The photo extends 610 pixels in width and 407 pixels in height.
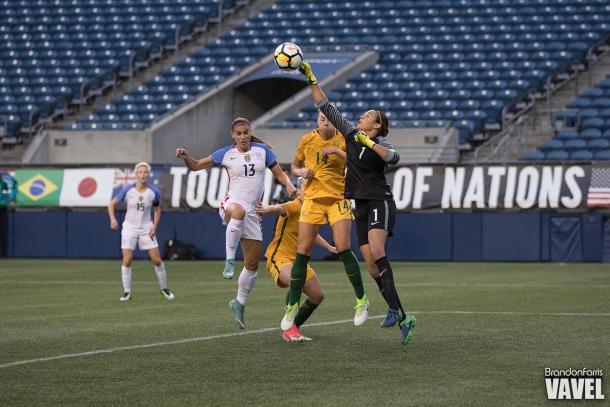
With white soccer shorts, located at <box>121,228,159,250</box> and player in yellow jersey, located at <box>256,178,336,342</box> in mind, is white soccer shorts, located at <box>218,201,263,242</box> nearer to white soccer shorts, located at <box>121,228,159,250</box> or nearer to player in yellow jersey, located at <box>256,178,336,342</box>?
player in yellow jersey, located at <box>256,178,336,342</box>

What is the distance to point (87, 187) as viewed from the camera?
3375 cm

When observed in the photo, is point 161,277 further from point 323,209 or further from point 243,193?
point 323,209

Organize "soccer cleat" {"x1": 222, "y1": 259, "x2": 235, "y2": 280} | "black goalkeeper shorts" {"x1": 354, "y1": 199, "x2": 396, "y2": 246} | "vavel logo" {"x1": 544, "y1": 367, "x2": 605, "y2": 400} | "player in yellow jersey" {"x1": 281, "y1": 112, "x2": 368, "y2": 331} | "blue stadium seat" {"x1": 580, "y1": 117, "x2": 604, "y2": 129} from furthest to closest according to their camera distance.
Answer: "blue stadium seat" {"x1": 580, "y1": 117, "x2": 604, "y2": 129}, "soccer cleat" {"x1": 222, "y1": 259, "x2": 235, "y2": 280}, "player in yellow jersey" {"x1": 281, "y1": 112, "x2": 368, "y2": 331}, "black goalkeeper shorts" {"x1": 354, "y1": 199, "x2": 396, "y2": 246}, "vavel logo" {"x1": 544, "y1": 367, "x2": 605, "y2": 400}

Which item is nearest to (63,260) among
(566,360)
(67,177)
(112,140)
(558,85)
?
(67,177)

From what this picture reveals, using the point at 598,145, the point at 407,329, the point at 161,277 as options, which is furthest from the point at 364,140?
the point at 598,145

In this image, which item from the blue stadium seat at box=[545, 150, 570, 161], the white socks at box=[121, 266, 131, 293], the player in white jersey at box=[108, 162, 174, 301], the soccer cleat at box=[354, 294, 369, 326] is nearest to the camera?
the soccer cleat at box=[354, 294, 369, 326]

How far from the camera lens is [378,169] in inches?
486

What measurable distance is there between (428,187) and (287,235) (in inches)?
722

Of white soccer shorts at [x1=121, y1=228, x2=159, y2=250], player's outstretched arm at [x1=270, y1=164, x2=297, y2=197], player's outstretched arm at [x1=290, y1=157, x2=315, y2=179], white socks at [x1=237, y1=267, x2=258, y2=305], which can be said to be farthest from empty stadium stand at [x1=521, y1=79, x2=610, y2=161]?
player's outstretched arm at [x1=290, y1=157, x2=315, y2=179]

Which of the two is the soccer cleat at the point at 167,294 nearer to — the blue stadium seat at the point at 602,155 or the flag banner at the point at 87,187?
the flag banner at the point at 87,187

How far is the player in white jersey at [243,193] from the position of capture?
1347cm

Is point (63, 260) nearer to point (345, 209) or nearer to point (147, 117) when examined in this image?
point (147, 117)

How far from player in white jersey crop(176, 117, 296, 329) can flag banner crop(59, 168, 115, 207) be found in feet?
65.3

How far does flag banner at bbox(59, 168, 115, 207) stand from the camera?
33.6m
